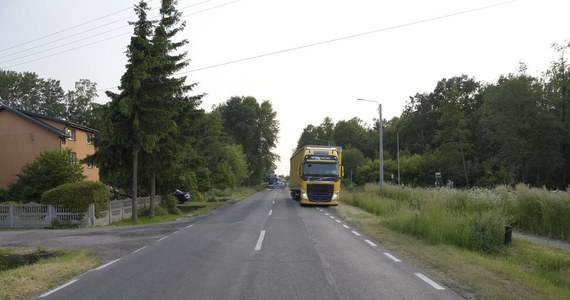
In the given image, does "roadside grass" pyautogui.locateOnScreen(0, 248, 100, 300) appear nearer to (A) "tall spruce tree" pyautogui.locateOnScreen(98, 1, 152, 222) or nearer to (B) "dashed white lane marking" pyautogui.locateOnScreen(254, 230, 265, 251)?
(B) "dashed white lane marking" pyautogui.locateOnScreen(254, 230, 265, 251)

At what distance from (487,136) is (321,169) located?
131ft

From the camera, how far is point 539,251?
469 inches

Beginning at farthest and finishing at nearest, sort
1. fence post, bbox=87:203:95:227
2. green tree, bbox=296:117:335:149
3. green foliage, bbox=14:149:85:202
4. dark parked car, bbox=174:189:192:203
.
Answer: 1. green tree, bbox=296:117:335:149
2. dark parked car, bbox=174:189:192:203
3. green foliage, bbox=14:149:85:202
4. fence post, bbox=87:203:95:227

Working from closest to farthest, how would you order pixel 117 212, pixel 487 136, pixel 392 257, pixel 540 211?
pixel 392 257
pixel 540 211
pixel 117 212
pixel 487 136

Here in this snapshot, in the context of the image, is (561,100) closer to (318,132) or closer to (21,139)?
(21,139)

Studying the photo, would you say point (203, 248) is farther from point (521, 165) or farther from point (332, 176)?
A: point (521, 165)

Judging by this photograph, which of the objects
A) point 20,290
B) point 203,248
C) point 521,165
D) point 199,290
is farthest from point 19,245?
point 521,165

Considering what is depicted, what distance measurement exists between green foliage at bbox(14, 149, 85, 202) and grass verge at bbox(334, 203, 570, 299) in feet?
64.8

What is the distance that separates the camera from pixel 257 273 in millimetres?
9312

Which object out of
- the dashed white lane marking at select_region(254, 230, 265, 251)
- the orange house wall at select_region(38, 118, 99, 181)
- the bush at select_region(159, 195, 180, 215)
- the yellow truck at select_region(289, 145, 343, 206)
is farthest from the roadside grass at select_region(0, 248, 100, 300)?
the orange house wall at select_region(38, 118, 99, 181)

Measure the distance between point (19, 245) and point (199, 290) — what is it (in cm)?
982

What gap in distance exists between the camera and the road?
7691mm

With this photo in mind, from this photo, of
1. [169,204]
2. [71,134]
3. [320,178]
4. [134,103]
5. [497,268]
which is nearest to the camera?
Result: [497,268]

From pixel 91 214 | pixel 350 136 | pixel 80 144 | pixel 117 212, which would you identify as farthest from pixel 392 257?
pixel 350 136
